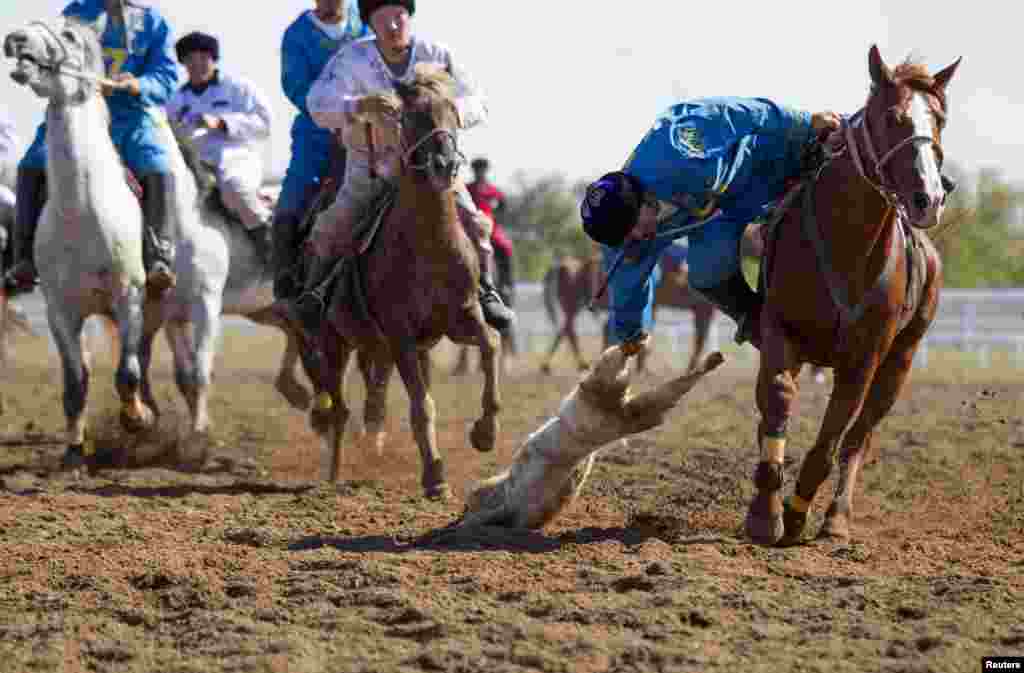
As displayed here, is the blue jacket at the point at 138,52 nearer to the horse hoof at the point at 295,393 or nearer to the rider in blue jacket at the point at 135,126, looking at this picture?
the rider in blue jacket at the point at 135,126

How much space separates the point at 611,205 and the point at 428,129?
176cm

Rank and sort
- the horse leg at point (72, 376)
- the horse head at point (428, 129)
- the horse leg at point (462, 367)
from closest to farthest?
the horse head at point (428, 129) → the horse leg at point (72, 376) → the horse leg at point (462, 367)

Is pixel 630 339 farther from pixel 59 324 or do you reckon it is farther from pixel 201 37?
pixel 201 37

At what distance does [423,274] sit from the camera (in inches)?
321

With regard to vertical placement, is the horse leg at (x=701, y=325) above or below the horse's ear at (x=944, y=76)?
below

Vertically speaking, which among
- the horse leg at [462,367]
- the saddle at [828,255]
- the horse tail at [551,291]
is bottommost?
the horse leg at [462,367]

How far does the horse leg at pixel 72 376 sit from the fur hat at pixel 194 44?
142 inches

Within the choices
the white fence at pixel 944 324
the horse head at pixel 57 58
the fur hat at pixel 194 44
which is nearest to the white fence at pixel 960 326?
the white fence at pixel 944 324

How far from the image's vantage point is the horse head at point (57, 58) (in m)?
8.76

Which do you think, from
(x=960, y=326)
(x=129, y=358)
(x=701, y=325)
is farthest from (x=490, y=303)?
(x=960, y=326)

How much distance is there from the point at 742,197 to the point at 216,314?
5.07m

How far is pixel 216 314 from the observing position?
10742 millimetres

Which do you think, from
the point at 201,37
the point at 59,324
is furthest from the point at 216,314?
the point at 201,37

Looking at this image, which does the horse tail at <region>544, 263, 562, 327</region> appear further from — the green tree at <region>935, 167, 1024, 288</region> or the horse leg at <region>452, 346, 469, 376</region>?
the green tree at <region>935, 167, 1024, 288</region>
